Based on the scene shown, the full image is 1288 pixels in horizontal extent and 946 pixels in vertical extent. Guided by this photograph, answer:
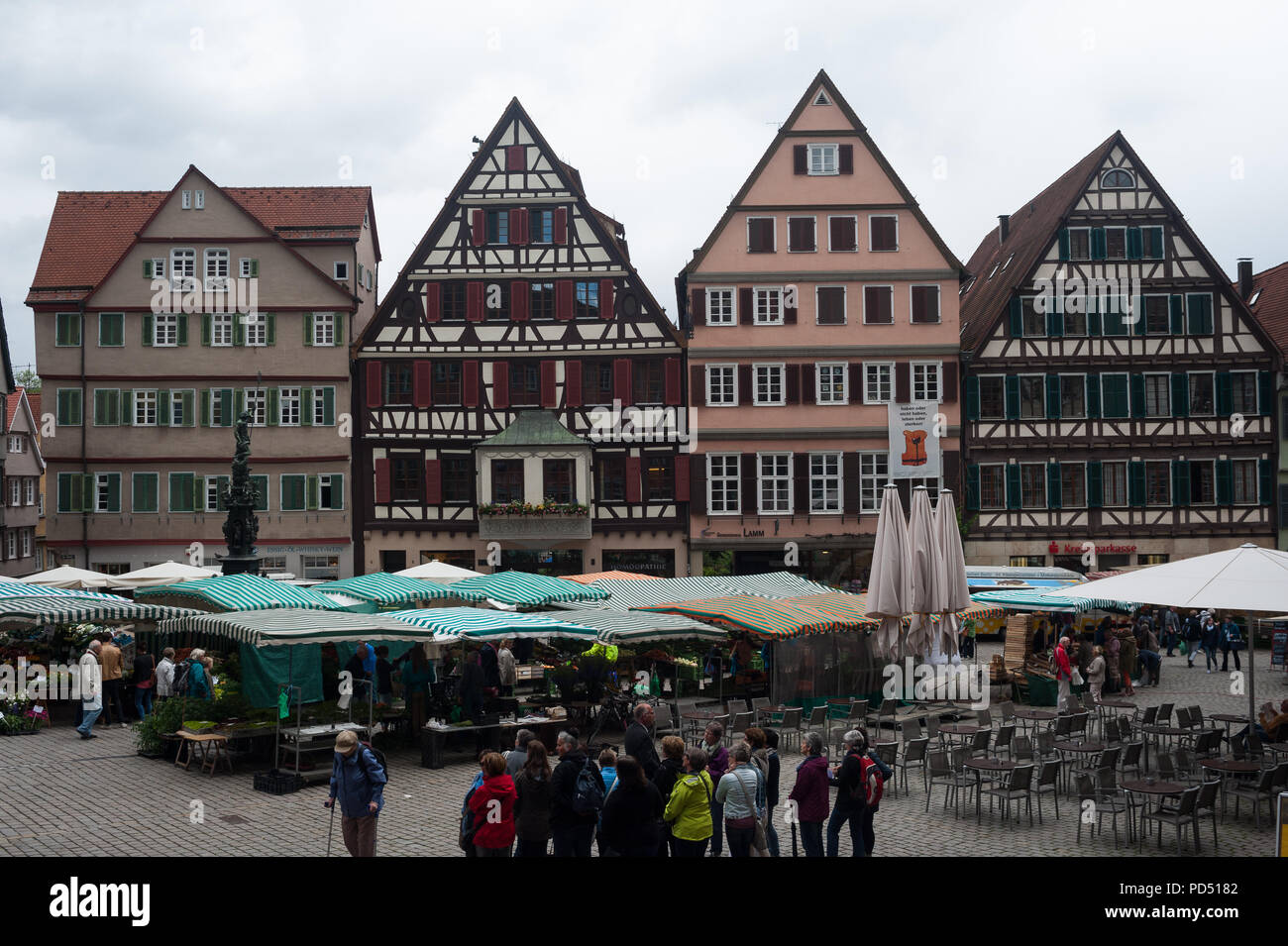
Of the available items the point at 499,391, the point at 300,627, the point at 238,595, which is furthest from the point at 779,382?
the point at 300,627

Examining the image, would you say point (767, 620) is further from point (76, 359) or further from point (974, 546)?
point (76, 359)

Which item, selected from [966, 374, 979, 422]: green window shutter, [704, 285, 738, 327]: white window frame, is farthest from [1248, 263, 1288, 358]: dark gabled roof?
[704, 285, 738, 327]: white window frame

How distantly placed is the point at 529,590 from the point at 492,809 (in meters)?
12.4

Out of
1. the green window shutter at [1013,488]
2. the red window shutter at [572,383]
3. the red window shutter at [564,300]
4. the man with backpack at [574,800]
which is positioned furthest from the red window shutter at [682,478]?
the man with backpack at [574,800]

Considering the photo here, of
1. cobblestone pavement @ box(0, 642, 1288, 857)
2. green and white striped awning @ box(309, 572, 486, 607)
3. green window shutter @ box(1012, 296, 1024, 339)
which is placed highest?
green window shutter @ box(1012, 296, 1024, 339)

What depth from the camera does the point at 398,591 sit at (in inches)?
825

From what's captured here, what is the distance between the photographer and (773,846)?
1010cm

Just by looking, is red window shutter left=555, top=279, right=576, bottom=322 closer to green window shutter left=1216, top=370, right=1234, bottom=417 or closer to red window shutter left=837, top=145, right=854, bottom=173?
red window shutter left=837, top=145, right=854, bottom=173

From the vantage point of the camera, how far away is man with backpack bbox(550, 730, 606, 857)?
8.95 m

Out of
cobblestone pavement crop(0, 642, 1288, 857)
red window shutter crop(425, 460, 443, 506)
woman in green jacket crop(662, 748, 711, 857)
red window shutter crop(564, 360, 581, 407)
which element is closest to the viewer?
woman in green jacket crop(662, 748, 711, 857)

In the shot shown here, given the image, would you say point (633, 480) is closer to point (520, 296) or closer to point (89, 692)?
point (520, 296)

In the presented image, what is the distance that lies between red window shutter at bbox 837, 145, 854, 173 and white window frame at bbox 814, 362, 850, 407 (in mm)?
5767
